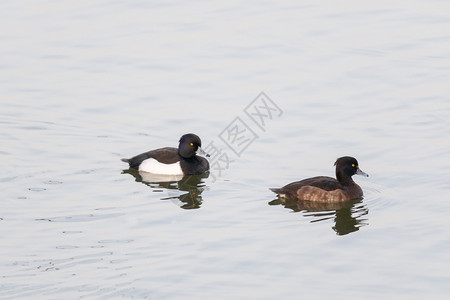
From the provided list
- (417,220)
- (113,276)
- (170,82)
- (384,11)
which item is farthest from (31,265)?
(384,11)

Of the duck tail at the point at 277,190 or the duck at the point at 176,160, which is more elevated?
the duck at the point at 176,160

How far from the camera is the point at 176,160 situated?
18.7 meters

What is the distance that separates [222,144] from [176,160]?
1.07 m

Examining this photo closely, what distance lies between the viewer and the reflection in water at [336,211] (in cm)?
1520

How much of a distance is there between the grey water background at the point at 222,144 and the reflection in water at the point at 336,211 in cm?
6

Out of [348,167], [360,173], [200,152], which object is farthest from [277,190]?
[200,152]

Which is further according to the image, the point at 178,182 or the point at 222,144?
the point at 222,144

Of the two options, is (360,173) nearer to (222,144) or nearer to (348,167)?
(348,167)

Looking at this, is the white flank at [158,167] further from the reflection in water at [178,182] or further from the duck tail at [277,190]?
the duck tail at [277,190]

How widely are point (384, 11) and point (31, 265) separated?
1612cm

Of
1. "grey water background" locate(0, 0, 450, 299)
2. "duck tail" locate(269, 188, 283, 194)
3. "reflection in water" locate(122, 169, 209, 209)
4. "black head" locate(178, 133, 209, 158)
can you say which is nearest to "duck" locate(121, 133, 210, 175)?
"black head" locate(178, 133, 209, 158)

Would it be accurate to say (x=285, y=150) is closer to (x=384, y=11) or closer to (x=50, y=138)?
(x=50, y=138)

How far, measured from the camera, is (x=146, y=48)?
79.9ft

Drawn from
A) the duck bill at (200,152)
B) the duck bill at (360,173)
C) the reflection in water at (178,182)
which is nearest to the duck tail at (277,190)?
the reflection in water at (178,182)
